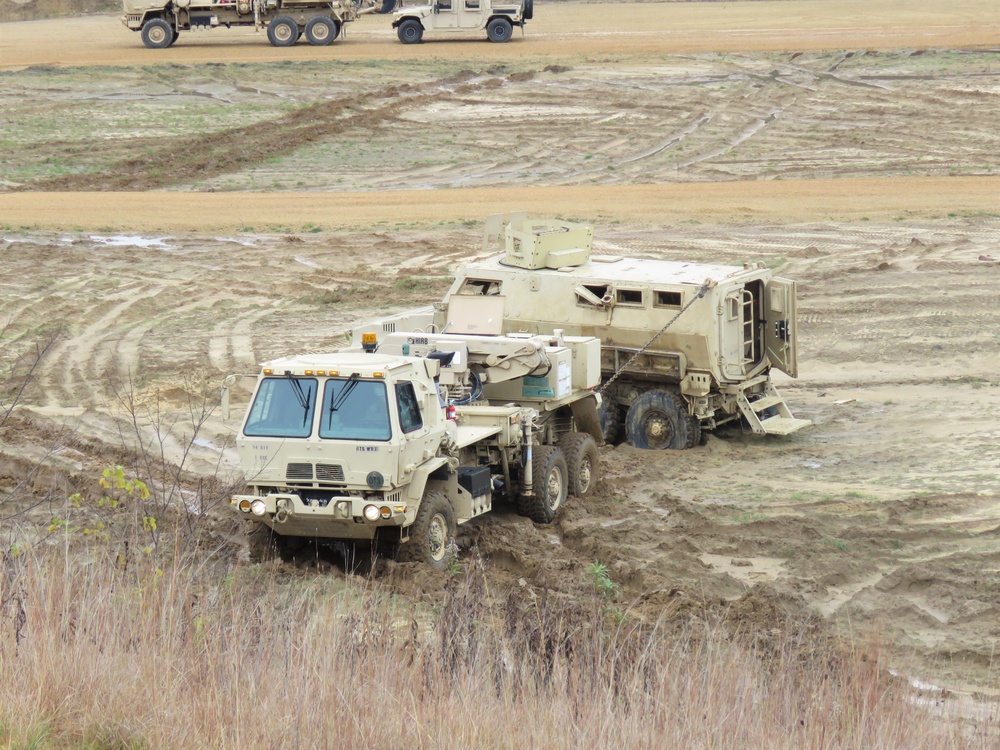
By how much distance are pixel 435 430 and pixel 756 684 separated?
515cm

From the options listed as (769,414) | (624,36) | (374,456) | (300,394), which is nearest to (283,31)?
(624,36)

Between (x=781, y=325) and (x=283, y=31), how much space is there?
34.4 meters

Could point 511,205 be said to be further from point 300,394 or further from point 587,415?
point 300,394

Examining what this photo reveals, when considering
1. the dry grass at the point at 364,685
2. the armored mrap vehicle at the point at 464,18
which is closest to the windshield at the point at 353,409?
the dry grass at the point at 364,685

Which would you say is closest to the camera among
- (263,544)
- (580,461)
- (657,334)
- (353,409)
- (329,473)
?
(329,473)

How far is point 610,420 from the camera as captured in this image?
17.4m

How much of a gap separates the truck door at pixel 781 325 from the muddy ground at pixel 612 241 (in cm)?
96

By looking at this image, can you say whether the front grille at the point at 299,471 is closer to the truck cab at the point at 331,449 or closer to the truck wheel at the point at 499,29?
the truck cab at the point at 331,449

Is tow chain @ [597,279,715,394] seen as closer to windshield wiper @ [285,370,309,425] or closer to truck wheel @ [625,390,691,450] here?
truck wheel @ [625,390,691,450]

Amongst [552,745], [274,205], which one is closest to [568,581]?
[552,745]

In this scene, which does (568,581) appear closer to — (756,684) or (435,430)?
(435,430)

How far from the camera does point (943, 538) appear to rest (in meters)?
12.9

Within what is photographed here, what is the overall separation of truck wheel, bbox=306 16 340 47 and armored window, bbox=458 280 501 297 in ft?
108

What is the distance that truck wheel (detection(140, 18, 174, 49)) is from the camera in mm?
48688
